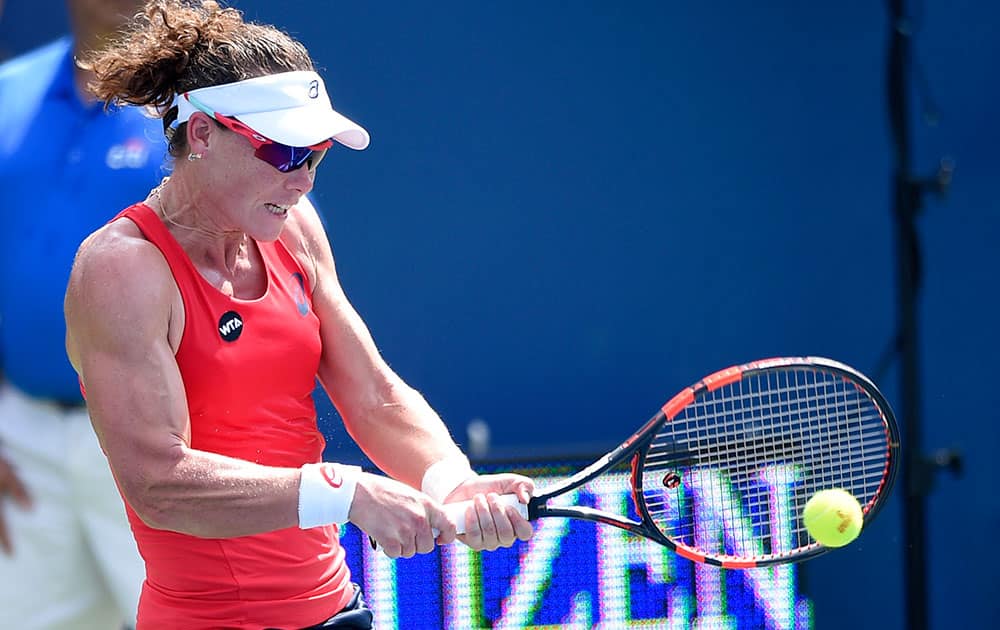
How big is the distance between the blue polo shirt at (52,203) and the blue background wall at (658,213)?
0.85 meters

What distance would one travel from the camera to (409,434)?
251cm

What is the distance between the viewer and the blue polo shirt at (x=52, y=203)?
311 cm

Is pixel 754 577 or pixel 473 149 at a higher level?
pixel 473 149

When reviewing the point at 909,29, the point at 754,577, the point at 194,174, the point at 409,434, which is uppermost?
the point at 909,29

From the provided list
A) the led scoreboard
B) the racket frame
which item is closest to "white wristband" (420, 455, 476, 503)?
the racket frame

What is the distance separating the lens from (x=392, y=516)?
219cm

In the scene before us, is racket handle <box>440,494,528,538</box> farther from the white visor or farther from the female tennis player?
the white visor

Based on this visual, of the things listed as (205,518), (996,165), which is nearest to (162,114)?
(205,518)

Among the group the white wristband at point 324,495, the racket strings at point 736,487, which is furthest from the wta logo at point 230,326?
the racket strings at point 736,487

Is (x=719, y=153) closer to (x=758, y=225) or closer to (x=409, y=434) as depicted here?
(x=758, y=225)

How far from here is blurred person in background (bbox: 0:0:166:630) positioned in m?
3.12

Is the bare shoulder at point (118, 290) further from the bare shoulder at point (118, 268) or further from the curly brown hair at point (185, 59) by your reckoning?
the curly brown hair at point (185, 59)

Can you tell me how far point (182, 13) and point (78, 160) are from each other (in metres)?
1.01

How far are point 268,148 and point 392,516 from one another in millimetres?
591
